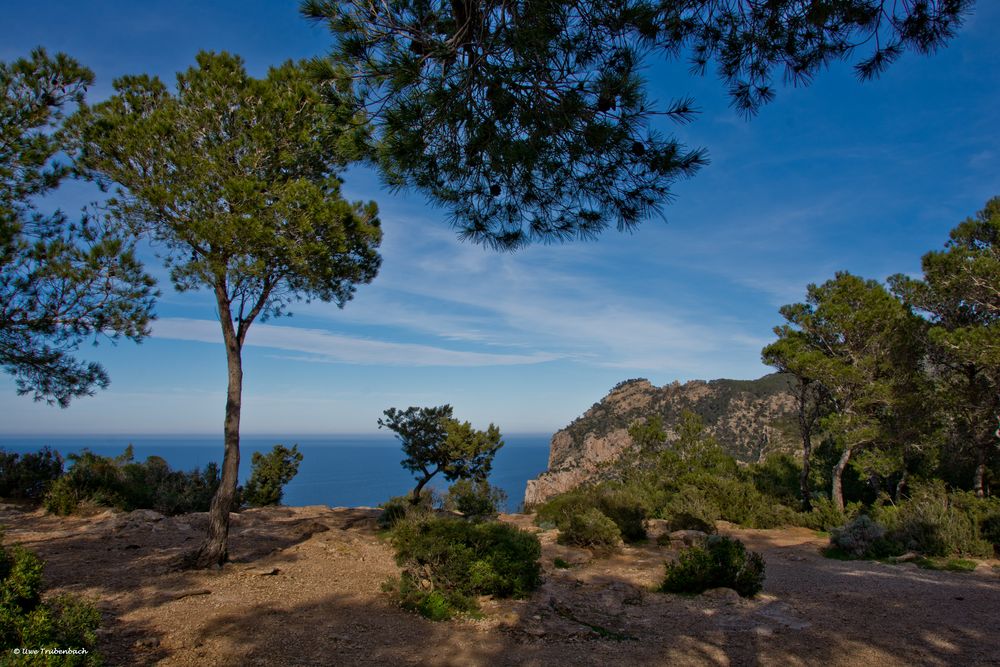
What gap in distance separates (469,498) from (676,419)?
25.1m

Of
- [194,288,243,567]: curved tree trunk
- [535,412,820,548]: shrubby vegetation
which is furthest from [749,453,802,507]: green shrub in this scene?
[194,288,243,567]: curved tree trunk

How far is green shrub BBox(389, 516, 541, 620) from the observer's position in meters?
6.03

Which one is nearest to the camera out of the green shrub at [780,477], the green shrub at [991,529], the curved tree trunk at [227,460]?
the curved tree trunk at [227,460]

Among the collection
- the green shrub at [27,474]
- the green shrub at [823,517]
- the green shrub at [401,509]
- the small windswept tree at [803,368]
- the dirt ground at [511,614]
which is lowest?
the green shrub at [823,517]

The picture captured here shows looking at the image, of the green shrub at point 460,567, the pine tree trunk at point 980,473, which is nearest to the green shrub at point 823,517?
the pine tree trunk at point 980,473

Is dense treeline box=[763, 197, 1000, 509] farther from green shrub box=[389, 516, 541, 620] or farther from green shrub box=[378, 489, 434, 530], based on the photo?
green shrub box=[389, 516, 541, 620]

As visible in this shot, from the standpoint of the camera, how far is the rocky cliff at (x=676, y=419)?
30688 mm

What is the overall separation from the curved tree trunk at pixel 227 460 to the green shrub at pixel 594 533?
625cm

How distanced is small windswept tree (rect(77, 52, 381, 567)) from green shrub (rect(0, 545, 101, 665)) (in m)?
3.51

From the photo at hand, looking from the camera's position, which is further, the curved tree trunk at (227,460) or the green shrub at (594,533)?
the green shrub at (594,533)

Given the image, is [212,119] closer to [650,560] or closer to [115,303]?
[115,303]

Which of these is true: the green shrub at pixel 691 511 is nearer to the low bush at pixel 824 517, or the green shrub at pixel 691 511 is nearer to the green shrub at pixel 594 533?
the low bush at pixel 824 517

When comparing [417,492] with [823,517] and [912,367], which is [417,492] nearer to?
[823,517]

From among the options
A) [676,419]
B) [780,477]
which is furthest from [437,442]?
[676,419]
